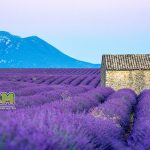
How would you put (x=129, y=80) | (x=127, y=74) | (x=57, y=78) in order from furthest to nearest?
(x=57, y=78) < (x=127, y=74) < (x=129, y=80)

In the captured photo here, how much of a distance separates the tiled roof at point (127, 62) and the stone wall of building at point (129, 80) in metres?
0.34

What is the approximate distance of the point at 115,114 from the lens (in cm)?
1045

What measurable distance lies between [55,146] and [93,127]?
9.29 ft

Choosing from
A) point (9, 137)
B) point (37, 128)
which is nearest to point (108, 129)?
point (37, 128)

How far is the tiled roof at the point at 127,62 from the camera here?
31.3 meters

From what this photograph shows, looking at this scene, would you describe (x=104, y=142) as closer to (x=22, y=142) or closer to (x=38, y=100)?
(x=22, y=142)

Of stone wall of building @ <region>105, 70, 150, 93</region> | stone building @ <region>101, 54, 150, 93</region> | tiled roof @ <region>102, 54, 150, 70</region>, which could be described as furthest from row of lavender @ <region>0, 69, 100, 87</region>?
stone wall of building @ <region>105, 70, 150, 93</region>

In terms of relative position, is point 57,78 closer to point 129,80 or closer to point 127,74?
point 127,74

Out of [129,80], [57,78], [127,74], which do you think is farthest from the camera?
[57,78]

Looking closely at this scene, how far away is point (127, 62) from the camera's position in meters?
32.4

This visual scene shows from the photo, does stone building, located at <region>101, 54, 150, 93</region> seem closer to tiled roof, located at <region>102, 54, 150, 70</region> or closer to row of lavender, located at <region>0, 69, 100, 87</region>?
tiled roof, located at <region>102, 54, 150, 70</region>

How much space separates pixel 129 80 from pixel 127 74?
52 cm

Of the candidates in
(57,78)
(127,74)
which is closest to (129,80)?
(127,74)

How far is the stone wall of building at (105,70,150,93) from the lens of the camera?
99.7 feet
